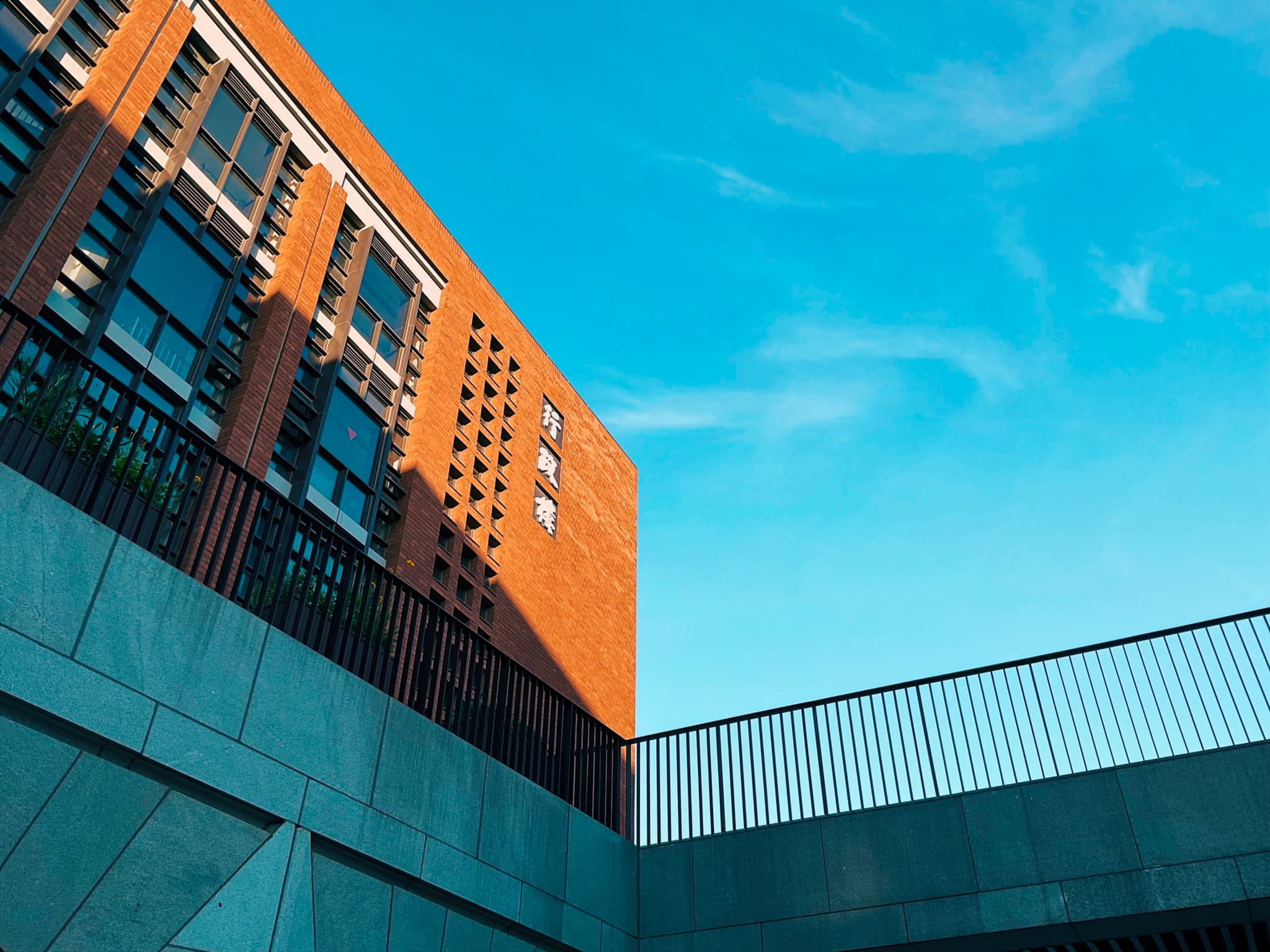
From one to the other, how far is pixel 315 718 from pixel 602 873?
5.35m

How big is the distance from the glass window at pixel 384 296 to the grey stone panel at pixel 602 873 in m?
21.8

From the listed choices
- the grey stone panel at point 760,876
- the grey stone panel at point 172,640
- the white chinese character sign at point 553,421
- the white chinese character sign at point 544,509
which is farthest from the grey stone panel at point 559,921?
the white chinese character sign at point 553,421

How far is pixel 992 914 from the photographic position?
37.1 feet

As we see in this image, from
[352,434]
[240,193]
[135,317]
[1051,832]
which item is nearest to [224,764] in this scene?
[1051,832]

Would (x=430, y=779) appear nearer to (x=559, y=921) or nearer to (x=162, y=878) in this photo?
(x=559, y=921)

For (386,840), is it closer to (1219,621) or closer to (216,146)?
(1219,621)

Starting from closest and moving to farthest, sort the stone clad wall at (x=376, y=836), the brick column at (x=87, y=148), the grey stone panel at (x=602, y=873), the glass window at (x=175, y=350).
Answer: the stone clad wall at (x=376, y=836)
the grey stone panel at (x=602, y=873)
the brick column at (x=87, y=148)
the glass window at (x=175, y=350)

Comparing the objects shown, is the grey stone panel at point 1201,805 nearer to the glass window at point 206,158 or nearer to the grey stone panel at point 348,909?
the grey stone panel at point 348,909

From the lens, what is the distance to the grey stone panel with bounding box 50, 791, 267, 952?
6.75 m

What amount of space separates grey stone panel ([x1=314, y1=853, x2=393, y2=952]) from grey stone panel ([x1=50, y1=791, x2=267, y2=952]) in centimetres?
86

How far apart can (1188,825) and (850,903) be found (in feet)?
12.3

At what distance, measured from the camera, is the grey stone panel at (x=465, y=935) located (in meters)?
9.98

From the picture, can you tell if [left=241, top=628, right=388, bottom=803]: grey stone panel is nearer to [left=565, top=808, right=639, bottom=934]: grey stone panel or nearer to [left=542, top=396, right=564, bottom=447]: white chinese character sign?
[left=565, top=808, right=639, bottom=934]: grey stone panel

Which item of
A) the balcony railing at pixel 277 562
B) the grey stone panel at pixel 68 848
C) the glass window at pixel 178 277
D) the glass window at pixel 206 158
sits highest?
the glass window at pixel 206 158
